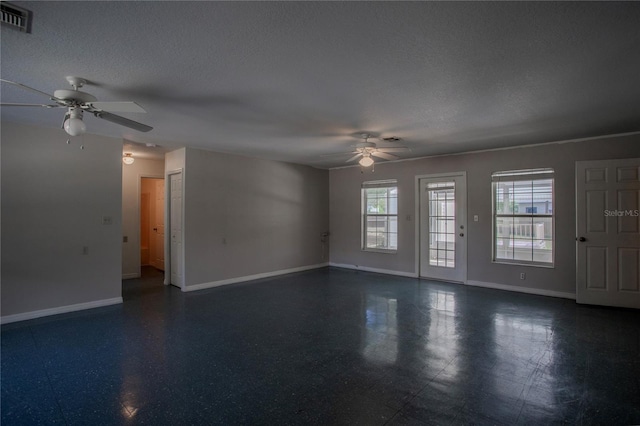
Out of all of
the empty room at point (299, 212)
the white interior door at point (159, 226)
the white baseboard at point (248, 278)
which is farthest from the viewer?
the white interior door at point (159, 226)

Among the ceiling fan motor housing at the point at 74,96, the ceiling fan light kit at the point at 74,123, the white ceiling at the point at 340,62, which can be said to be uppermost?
the white ceiling at the point at 340,62

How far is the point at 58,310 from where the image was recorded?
14.3ft

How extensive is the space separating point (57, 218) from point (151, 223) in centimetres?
361

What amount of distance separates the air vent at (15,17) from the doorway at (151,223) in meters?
5.92

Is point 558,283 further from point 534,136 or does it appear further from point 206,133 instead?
point 206,133

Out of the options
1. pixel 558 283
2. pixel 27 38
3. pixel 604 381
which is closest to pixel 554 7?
pixel 604 381

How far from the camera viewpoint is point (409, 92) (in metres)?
3.02

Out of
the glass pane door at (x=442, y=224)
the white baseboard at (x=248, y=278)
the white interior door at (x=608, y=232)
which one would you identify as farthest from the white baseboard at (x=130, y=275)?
the white interior door at (x=608, y=232)

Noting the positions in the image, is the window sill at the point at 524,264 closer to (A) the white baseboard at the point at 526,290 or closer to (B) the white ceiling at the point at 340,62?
(A) the white baseboard at the point at 526,290

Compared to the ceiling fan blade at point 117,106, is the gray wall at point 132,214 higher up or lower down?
lower down

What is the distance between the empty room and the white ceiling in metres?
0.02

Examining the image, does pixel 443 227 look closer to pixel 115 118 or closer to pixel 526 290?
pixel 526 290

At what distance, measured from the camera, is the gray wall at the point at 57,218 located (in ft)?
13.3

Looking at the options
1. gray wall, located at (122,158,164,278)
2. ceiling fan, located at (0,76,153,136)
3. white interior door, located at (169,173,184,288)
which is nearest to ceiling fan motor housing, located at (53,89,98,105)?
ceiling fan, located at (0,76,153,136)
